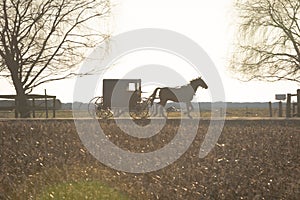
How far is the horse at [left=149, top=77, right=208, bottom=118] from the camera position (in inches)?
1061

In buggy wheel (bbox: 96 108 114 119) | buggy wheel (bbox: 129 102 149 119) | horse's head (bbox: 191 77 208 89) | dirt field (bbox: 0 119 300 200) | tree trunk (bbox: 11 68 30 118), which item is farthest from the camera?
buggy wheel (bbox: 96 108 114 119)

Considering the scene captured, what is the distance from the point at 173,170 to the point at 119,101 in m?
19.9

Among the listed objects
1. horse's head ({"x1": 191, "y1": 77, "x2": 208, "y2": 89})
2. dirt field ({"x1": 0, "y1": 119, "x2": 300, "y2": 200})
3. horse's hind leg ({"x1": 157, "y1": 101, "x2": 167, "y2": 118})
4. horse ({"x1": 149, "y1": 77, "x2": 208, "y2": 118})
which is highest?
horse's head ({"x1": 191, "y1": 77, "x2": 208, "y2": 89})

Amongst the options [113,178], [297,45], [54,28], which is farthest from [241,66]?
[113,178]

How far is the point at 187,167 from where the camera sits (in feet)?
32.8

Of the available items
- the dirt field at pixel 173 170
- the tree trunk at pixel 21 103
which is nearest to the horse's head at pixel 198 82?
the tree trunk at pixel 21 103

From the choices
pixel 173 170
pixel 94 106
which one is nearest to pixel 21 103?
pixel 94 106

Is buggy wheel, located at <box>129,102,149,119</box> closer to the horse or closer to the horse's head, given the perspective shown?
the horse

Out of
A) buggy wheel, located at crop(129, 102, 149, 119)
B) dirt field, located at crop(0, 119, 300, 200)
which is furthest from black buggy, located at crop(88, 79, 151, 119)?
dirt field, located at crop(0, 119, 300, 200)

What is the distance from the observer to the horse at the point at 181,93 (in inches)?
1061

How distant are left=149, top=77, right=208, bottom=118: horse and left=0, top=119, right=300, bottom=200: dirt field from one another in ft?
40.6

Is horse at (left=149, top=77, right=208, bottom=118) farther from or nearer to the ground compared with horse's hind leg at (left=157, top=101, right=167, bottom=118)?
farther from the ground

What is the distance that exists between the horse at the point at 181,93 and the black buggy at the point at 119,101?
63cm

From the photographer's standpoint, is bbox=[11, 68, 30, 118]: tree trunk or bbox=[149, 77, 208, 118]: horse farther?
bbox=[11, 68, 30, 118]: tree trunk
